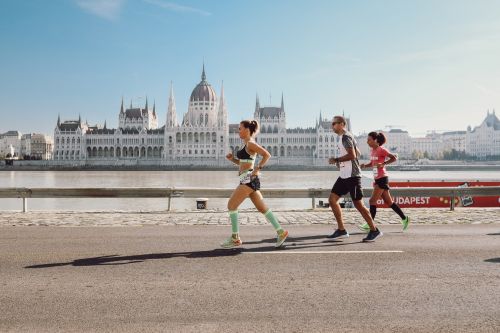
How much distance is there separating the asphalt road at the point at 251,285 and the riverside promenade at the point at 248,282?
0.01 meters

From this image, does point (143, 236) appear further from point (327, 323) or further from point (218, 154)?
point (218, 154)

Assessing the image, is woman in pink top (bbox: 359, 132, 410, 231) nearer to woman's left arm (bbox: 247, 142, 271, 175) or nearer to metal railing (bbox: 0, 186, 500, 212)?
woman's left arm (bbox: 247, 142, 271, 175)

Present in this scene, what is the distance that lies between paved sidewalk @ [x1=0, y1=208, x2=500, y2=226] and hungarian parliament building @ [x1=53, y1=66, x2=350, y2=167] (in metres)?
131

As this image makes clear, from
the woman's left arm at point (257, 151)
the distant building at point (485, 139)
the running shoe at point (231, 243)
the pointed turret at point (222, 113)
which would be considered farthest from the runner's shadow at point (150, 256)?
the distant building at point (485, 139)

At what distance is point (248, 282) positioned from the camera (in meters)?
4.90

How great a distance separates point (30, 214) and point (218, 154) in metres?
136

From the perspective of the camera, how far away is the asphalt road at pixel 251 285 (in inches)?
149

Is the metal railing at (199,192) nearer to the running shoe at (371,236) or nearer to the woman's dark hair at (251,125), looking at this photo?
the running shoe at (371,236)

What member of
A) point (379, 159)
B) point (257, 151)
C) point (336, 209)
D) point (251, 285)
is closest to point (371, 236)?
point (336, 209)

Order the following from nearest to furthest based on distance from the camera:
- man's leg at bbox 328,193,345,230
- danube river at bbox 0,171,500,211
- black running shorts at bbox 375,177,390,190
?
man's leg at bbox 328,193,345,230
black running shorts at bbox 375,177,390,190
danube river at bbox 0,171,500,211

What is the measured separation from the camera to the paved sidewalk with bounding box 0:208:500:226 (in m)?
10.2

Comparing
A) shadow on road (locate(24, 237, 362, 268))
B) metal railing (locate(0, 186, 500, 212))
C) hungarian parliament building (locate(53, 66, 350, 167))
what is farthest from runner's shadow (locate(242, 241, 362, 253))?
hungarian parliament building (locate(53, 66, 350, 167))

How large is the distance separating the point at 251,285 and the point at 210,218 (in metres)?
6.40

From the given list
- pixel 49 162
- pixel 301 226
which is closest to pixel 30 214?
pixel 301 226
